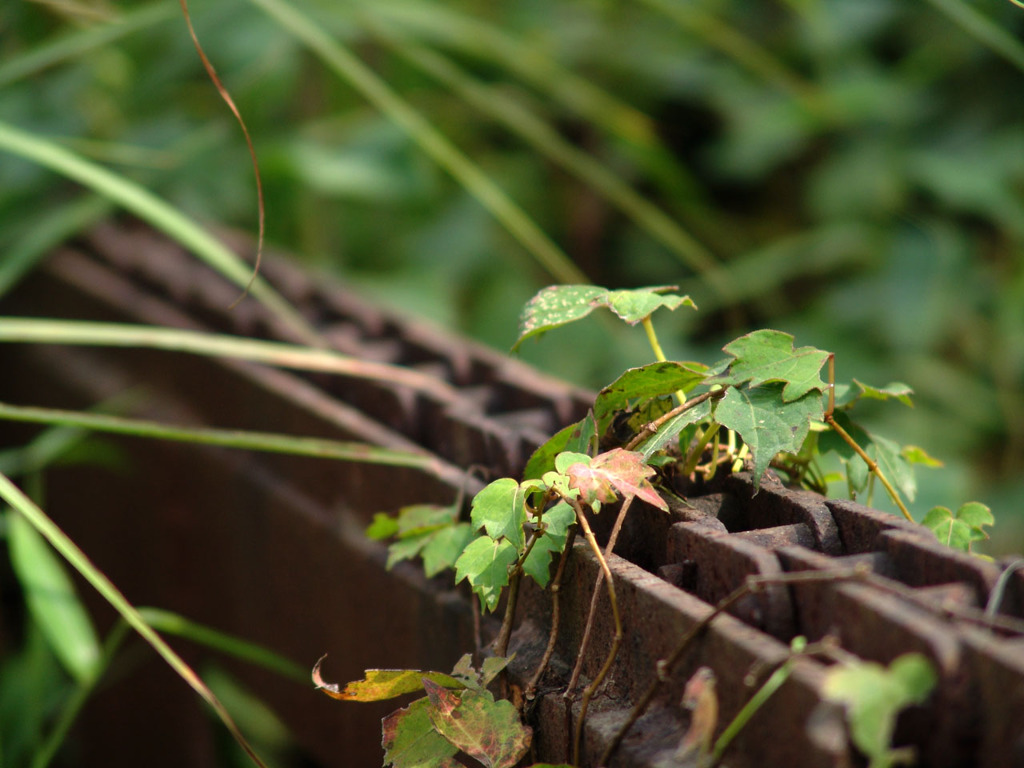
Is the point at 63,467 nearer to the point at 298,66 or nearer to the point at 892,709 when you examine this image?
the point at 298,66

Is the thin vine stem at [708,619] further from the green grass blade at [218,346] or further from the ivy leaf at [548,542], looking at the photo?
the green grass blade at [218,346]

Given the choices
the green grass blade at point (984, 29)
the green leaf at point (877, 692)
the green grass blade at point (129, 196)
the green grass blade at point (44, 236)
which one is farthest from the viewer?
the green grass blade at point (44, 236)

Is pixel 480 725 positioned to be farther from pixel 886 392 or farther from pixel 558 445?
pixel 886 392

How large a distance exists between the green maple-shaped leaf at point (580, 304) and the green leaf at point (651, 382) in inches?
1.1

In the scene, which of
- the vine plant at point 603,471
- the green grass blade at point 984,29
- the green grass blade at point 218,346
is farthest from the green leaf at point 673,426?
the green grass blade at point 984,29

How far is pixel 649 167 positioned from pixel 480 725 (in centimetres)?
143

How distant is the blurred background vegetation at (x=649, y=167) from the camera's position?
172 cm

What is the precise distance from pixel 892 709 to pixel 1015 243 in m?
2.31

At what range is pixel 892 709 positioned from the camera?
1.04 ft

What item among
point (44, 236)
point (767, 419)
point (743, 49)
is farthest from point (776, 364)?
point (743, 49)

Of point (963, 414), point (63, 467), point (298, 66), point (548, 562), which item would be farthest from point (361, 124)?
point (548, 562)

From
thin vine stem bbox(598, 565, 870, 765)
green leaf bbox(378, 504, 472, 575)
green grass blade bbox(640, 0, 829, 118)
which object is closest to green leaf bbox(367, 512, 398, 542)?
green leaf bbox(378, 504, 472, 575)

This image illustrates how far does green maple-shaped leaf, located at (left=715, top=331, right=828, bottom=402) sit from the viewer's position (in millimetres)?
476

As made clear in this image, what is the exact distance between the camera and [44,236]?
114 centimetres
